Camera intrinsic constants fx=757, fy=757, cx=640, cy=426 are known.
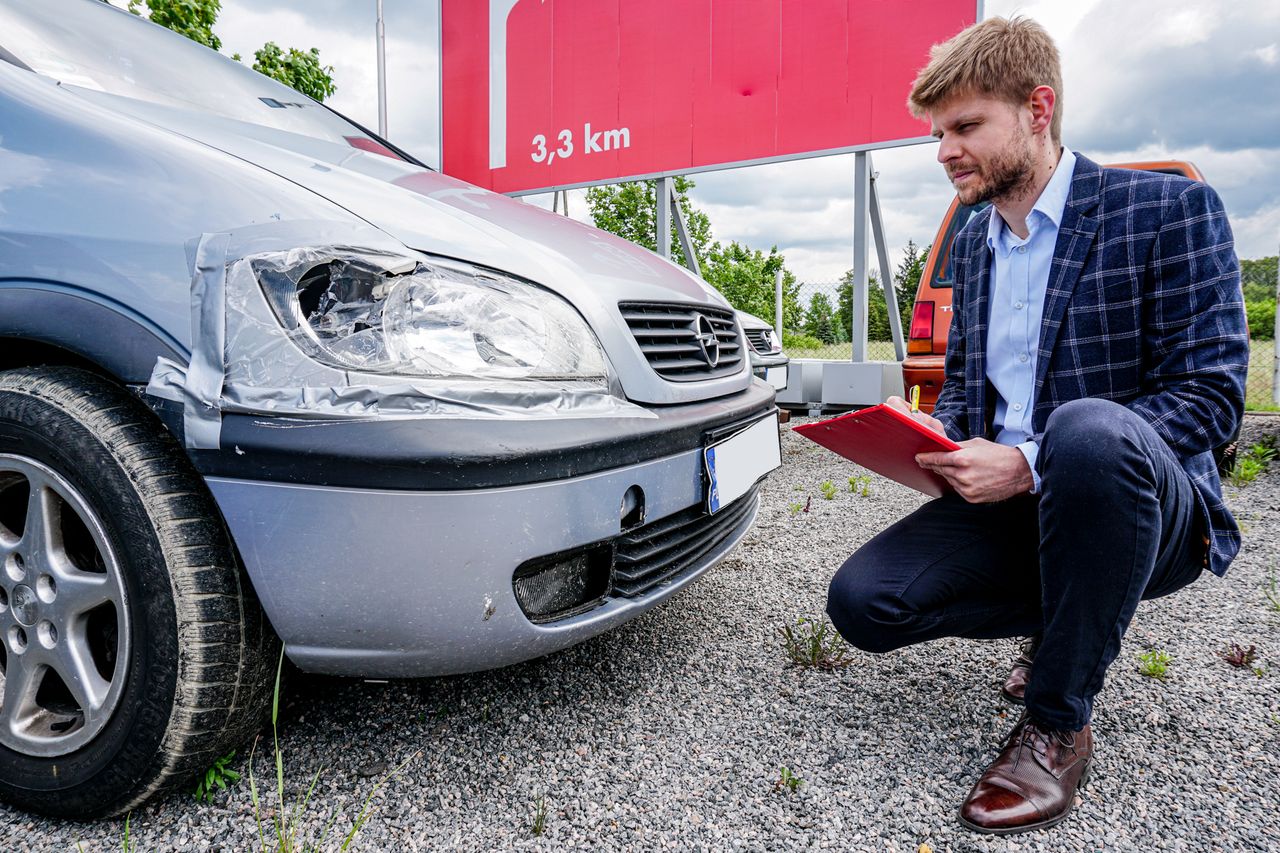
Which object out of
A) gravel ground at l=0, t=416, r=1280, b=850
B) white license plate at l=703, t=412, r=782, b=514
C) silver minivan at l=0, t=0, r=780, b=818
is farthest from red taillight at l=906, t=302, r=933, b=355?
silver minivan at l=0, t=0, r=780, b=818

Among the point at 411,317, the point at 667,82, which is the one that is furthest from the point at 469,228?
the point at 667,82

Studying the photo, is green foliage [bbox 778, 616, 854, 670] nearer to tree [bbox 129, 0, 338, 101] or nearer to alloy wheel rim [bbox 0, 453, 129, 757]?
alloy wheel rim [bbox 0, 453, 129, 757]

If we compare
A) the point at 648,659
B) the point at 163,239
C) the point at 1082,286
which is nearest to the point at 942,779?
the point at 648,659

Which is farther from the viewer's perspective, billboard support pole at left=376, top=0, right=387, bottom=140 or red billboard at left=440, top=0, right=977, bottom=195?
billboard support pole at left=376, top=0, right=387, bottom=140

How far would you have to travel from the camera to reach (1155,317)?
1.47m

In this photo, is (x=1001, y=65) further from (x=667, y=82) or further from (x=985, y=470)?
(x=667, y=82)

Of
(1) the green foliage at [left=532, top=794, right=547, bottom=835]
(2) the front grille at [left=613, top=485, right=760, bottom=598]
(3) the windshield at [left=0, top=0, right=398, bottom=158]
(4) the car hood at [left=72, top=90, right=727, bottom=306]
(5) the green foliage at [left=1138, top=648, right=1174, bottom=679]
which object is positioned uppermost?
(3) the windshield at [left=0, top=0, right=398, bottom=158]

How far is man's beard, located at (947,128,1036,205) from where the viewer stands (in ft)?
5.23

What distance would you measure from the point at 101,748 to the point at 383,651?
0.51 meters

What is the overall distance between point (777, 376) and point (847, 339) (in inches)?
522

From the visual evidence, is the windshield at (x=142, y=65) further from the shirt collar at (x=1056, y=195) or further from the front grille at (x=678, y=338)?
the shirt collar at (x=1056, y=195)

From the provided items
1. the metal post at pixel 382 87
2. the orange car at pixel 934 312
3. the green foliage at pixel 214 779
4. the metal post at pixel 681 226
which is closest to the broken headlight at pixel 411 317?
the green foliage at pixel 214 779

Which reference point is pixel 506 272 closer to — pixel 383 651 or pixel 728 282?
pixel 383 651

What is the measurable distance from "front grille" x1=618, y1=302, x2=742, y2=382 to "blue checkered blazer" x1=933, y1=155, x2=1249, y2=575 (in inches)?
28.4
